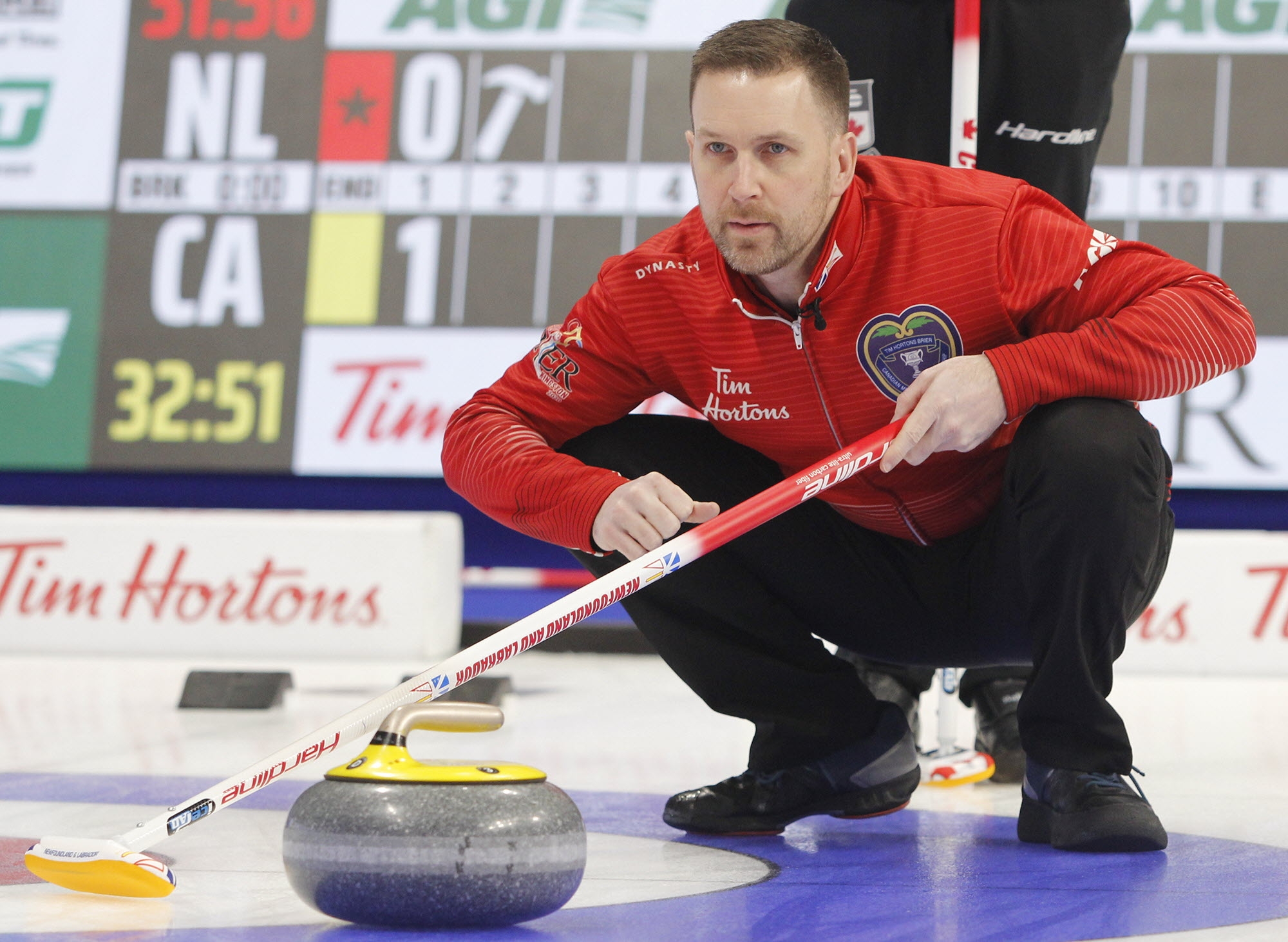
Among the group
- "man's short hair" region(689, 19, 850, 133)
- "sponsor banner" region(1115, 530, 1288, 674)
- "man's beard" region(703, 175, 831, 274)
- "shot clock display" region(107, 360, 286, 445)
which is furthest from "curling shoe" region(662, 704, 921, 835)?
"shot clock display" region(107, 360, 286, 445)

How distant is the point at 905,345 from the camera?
1.74 m

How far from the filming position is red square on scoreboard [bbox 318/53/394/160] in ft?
15.8

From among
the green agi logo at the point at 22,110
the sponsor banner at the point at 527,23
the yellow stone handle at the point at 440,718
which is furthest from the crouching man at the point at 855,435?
the green agi logo at the point at 22,110

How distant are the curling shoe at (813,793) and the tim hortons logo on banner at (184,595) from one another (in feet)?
9.24

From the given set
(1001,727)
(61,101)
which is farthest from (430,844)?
(61,101)

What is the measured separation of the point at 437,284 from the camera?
4.74 meters

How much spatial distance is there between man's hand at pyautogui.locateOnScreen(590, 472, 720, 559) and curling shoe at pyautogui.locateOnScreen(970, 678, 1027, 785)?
2.87 feet

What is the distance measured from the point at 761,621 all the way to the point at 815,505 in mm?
170

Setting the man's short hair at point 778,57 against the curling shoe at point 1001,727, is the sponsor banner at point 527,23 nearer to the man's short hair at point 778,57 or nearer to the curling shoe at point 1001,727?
the curling shoe at point 1001,727

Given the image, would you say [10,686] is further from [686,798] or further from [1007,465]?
[1007,465]

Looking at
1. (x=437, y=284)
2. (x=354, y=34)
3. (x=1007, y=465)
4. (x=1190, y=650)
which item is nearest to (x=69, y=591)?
Answer: (x=437, y=284)

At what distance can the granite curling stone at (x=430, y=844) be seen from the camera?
121cm

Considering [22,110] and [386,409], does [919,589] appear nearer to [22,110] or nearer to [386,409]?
[386,409]

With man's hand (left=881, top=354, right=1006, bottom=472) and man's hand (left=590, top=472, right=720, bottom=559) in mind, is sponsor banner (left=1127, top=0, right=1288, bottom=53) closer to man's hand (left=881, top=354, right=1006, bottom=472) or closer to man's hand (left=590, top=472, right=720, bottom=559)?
man's hand (left=881, top=354, right=1006, bottom=472)
